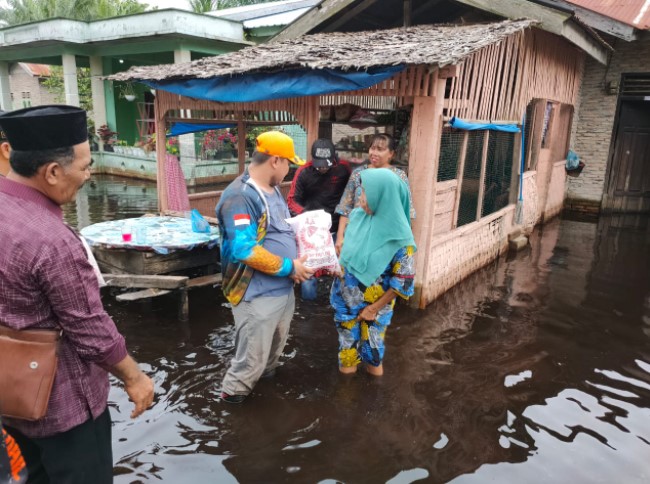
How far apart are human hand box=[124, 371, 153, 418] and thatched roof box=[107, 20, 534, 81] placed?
368 cm

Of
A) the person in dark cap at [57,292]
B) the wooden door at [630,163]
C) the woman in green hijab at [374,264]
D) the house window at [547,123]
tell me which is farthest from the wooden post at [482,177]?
the wooden door at [630,163]

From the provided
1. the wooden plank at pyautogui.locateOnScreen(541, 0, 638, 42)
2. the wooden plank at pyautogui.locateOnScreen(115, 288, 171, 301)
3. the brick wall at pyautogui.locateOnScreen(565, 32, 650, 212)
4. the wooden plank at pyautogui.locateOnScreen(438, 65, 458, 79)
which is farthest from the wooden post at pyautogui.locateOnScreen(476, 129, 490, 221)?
the brick wall at pyautogui.locateOnScreen(565, 32, 650, 212)

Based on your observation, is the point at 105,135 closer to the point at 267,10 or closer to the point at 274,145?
the point at 267,10

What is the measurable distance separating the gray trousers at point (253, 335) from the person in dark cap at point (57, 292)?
1422 millimetres

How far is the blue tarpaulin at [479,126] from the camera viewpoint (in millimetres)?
5508

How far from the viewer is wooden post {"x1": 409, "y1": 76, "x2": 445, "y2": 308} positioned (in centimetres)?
525

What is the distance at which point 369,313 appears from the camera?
12.4 feet

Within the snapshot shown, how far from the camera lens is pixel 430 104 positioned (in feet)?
17.1

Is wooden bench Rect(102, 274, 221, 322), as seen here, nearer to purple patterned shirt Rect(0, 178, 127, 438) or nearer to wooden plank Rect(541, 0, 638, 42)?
purple patterned shirt Rect(0, 178, 127, 438)

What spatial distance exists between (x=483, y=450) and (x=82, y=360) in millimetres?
2670

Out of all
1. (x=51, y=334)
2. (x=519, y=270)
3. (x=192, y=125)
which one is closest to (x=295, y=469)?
(x=51, y=334)

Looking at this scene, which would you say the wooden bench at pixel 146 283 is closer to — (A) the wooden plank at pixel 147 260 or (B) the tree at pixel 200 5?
(A) the wooden plank at pixel 147 260

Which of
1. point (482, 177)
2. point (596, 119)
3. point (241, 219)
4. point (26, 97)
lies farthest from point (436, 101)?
point (26, 97)

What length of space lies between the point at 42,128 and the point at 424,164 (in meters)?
4.20
